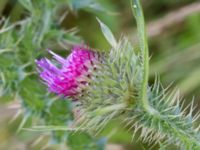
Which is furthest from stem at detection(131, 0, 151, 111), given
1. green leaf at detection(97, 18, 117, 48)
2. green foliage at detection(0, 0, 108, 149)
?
green foliage at detection(0, 0, 108, 149)

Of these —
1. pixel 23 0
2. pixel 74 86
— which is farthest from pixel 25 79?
pixel 74 86

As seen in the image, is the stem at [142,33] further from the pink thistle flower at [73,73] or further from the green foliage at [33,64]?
the green foliage at [33,64]

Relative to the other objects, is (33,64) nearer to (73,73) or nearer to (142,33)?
(73,73)

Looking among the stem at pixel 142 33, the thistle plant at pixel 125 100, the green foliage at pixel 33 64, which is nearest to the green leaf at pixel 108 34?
the thistle plant at pixel 125 100

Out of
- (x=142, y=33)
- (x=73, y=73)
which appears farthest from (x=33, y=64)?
(x=142, y=33)

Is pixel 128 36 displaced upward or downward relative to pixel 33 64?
downward

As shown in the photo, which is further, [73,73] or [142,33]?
[73,73]

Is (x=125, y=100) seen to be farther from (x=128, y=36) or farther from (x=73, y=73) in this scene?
(x=128, y=36)

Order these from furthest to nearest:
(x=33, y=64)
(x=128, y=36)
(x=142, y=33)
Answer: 1. (x=128, y=36)
2. (x=33, y=64)
3. (x=142, y=33)

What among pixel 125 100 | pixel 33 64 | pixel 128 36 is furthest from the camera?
pixel 128 36
